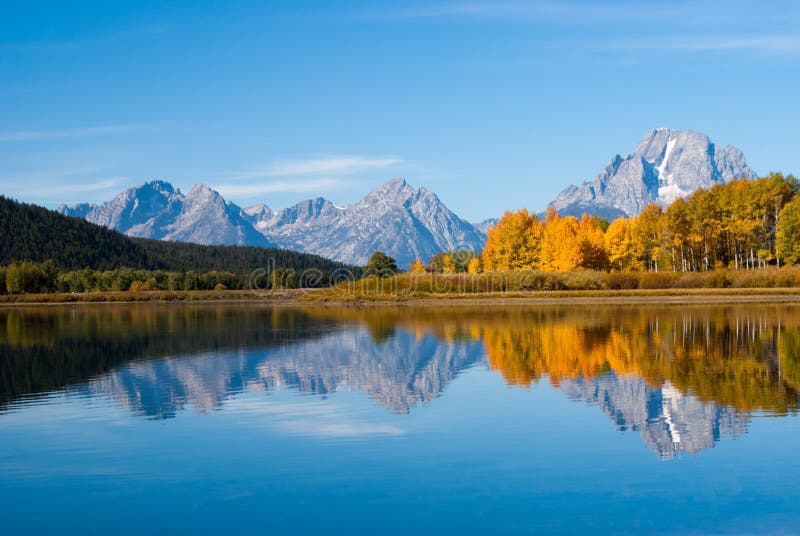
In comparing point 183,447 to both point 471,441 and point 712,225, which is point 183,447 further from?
point 712,225

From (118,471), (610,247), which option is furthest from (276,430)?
(610,247)

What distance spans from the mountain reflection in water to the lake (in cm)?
18

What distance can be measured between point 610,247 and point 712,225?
17.5m

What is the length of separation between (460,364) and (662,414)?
48.7 feet

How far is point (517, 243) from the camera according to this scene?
4609 inches

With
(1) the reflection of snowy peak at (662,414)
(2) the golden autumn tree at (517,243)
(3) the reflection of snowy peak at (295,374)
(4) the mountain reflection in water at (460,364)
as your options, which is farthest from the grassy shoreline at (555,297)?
(1) the reflection of snowy peak at (662,414)

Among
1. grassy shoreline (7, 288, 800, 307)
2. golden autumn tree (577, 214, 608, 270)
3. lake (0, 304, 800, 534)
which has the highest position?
golden autumn tree (577, 214, 608, 270)

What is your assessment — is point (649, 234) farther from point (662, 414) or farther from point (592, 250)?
point (662, 414)

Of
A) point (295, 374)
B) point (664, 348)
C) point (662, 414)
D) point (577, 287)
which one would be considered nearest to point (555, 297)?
point (577, 287)

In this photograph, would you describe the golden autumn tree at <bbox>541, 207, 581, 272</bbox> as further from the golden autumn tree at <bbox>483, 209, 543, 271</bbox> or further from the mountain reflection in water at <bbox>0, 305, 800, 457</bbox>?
the mountain reflection in water at <bbox>0, 305, 800, 457</bbox>

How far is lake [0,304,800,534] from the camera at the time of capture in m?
14.6

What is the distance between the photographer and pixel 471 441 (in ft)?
66.8

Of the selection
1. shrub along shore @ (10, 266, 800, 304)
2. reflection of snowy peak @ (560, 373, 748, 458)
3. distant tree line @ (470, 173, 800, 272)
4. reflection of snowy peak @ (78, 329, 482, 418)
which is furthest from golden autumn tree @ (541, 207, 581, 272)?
reflection of snowy peak @ (560, 373, 748, 458)

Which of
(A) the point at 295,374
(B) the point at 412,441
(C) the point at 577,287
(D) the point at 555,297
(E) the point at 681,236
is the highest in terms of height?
(E) the point at 681,236
